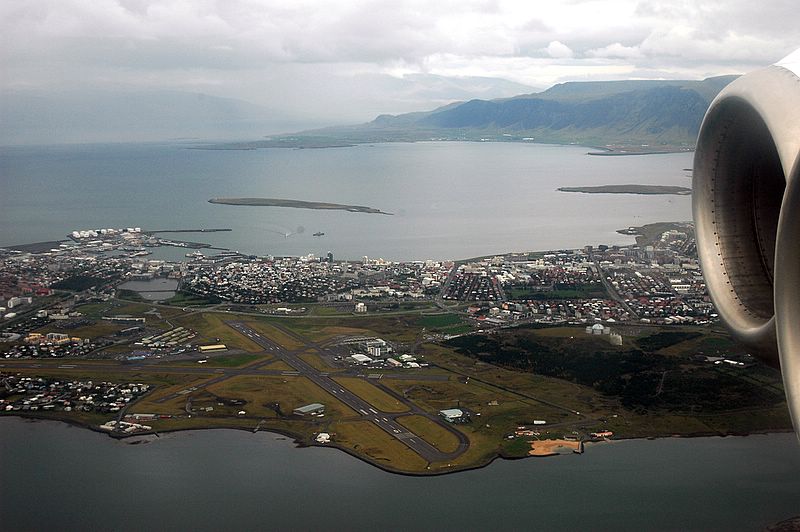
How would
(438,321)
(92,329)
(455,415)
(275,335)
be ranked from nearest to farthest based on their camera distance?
(455,415) < (275,335) < (92,329) < (438,321)

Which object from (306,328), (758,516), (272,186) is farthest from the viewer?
(272,186)

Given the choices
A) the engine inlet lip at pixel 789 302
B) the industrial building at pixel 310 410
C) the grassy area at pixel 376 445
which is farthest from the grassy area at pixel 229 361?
the engine inlet lip at pixel 789 302

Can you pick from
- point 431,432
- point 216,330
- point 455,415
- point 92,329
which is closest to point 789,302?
point 431,432

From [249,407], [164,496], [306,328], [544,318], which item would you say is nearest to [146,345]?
[306,328]

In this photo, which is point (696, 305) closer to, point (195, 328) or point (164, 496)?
point (195, 328)

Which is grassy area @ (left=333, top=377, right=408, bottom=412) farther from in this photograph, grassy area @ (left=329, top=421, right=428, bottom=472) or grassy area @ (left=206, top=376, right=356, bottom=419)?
grassy area @ (left=329, top=421, right=428, bottom=472)

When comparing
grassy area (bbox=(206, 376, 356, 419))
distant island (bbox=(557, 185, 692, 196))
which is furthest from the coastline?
distant island (bbox=(557, 185, 692, 196))

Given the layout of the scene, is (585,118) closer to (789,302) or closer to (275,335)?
(275,335)
